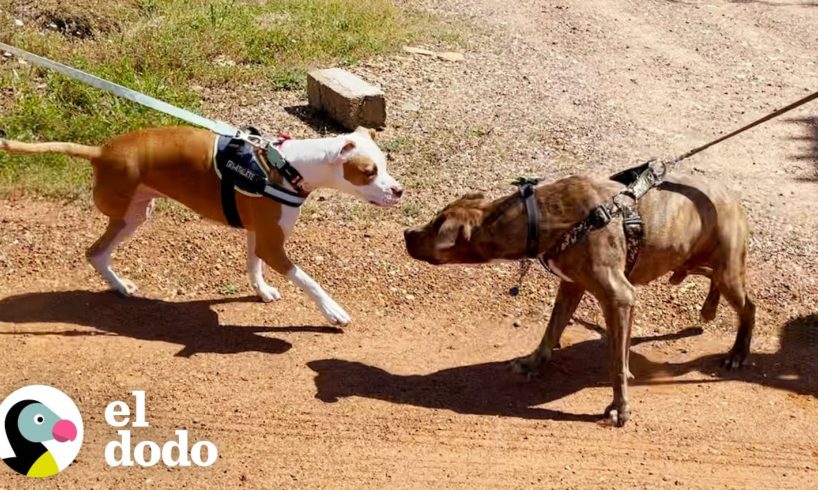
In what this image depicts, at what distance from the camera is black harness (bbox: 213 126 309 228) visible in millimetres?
6195

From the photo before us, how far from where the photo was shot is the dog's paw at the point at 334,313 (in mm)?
6480

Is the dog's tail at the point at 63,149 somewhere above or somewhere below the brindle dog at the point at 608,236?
below

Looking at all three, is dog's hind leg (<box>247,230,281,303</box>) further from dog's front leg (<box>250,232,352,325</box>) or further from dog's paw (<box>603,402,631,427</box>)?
dog's paw (<box>603,402,631,427</box>)

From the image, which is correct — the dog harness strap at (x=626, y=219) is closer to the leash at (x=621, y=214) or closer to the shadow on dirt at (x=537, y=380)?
the leash at (x=621, y=214)

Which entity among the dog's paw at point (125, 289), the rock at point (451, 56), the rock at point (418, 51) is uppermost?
the dog's paw at point (125, 289)

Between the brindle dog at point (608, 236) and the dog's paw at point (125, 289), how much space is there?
2.26m

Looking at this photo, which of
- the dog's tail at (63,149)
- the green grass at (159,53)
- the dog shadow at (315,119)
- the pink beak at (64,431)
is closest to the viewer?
the pink beak at (64,431)

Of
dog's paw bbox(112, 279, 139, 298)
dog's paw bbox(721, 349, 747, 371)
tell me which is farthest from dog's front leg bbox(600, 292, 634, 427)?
dog's paw bbox(112, 279, 139, 298)

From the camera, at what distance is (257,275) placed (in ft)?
22.7

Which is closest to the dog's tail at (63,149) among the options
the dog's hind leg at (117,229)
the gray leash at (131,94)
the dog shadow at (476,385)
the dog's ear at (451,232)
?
the dog's hind leg at (117,229)

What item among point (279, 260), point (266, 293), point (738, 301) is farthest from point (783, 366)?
point (266, 293)

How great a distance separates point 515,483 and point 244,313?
8.46ft

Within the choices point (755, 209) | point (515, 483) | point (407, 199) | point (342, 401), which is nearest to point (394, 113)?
point (407, 199)

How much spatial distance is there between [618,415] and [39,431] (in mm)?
3239
